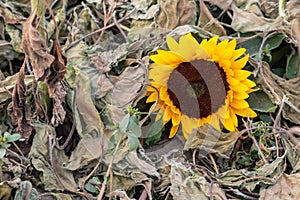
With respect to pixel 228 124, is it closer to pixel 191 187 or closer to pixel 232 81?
pixel 232 81

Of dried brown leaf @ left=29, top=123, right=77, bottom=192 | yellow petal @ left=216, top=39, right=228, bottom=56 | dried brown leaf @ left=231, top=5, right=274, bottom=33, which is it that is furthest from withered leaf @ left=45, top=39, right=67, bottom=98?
dried brown leaf @ left=231, top=5, right=274, bottom=33

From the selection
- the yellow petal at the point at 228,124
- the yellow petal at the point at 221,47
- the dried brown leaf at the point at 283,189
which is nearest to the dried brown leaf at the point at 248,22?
the yellow petal at the point at 221,47

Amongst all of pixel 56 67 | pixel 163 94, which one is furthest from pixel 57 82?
pixel 163 94

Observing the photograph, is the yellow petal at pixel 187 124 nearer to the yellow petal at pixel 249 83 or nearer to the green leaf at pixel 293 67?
the yellow petal at pixel 249 83

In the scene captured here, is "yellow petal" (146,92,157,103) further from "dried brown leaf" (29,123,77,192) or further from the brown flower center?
"dried brown leaf" (29,123,77,192)

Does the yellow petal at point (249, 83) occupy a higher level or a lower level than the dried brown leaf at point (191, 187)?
higher
